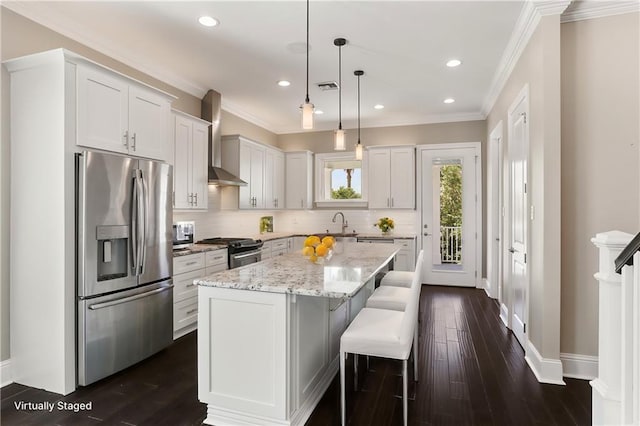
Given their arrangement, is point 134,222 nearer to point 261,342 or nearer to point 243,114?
point 261,342

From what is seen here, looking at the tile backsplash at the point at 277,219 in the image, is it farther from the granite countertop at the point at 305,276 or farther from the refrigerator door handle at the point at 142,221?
the granite countertop at the point at 305,276

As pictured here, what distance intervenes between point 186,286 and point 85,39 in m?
2.54

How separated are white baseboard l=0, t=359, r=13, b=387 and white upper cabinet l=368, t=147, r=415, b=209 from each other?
5100mm

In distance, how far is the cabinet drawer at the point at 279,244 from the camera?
219 inches

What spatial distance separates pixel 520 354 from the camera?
3217 mm

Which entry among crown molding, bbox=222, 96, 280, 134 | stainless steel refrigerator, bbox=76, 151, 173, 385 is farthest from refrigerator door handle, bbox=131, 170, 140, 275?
crown molding, bbox=222, 96, 280, 134

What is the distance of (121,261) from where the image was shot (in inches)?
113

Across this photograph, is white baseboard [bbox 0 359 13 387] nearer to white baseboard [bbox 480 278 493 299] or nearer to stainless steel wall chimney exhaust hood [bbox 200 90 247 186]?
stainless steel wall chimney exhaust hood [bbox 200 90 247 186]

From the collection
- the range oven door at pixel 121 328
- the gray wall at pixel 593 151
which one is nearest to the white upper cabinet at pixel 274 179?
the range oven door at pixel 121 328

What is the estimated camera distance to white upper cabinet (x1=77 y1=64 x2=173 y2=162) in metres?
2.65

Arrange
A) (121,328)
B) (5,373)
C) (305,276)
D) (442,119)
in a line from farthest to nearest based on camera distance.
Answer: (442,119) < (121,328) < (5,373) < (305,276)

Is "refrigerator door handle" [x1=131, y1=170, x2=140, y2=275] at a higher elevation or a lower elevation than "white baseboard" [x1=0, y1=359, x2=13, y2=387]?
higher

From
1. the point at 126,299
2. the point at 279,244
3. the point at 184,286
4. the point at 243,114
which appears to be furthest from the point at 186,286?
the point at 243,114

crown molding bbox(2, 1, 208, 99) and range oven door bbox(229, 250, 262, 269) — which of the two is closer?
crown molding bbox(2, 1, 208, 99)
